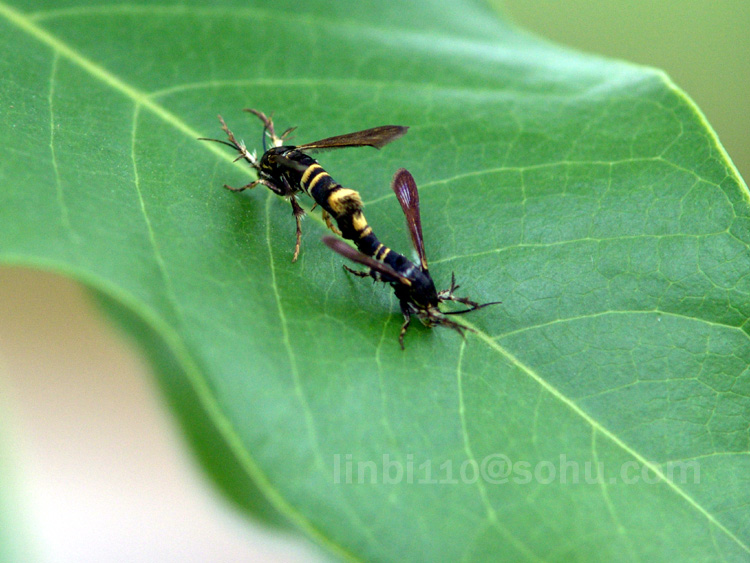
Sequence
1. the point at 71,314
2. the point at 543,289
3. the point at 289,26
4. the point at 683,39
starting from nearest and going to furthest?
the point at 543,289 < the point at 289,26 < the point at 683,39 < the point at 71,314

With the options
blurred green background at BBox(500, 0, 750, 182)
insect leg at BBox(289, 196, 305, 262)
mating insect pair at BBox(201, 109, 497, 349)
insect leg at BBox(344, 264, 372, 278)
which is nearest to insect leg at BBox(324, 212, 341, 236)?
mating insect pair at BBox(201, 109, 497, 349)

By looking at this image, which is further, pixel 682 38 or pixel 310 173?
pixel 682 38

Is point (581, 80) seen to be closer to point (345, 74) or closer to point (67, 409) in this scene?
point (345, 74)

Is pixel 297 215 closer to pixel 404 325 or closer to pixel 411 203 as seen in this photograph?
pixel 411 203

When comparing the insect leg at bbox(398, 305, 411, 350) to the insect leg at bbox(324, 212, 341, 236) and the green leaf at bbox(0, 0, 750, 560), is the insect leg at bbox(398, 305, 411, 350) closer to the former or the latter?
the green leaf at bbox(0, 0, 750, 560)

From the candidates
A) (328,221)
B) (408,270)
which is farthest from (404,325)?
(328,221)

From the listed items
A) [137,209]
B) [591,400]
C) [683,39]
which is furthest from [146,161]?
[683,39]
